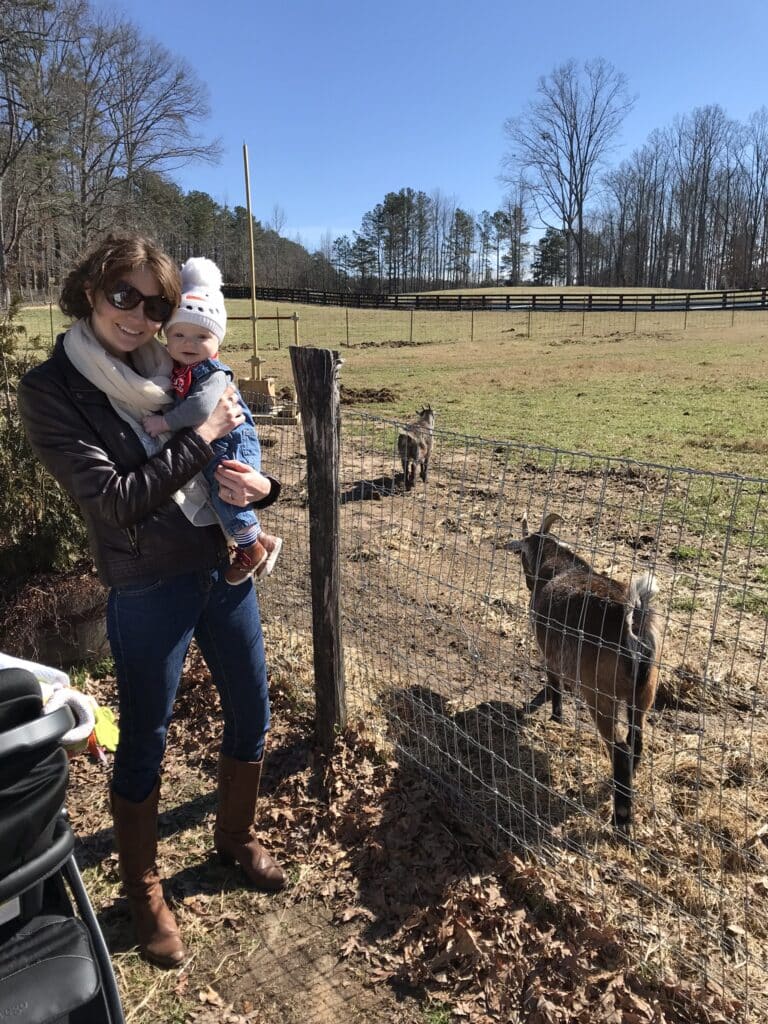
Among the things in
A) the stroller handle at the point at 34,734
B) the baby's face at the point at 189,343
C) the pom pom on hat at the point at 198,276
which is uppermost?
the pom pom on hat at the point at 198,276

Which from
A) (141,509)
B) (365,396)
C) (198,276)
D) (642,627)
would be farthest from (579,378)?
(141,509)

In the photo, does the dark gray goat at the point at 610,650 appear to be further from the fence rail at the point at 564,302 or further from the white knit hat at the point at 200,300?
the fence rail at the point at 564,302

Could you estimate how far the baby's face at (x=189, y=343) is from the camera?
89.4 inches

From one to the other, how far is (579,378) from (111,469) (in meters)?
17.7

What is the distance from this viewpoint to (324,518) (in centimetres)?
361

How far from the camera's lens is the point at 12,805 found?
4.84 feet

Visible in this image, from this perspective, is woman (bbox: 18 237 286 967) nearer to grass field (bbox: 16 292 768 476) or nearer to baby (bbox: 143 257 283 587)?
baby (bbox: 143 257 283 587)

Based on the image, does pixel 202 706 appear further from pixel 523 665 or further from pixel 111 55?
pixel 111 55

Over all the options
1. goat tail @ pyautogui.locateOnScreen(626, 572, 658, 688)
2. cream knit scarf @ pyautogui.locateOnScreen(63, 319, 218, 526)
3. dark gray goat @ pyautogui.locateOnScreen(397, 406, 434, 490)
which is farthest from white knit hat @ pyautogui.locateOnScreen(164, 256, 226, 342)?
dark gray goat @ pyautogui.locateOnScreen(397, 406, 434, 490)

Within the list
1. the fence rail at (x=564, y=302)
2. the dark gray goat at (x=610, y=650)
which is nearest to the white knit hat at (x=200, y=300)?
the dark gray goat at (x=610, y=650)

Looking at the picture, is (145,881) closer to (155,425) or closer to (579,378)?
(155,425)

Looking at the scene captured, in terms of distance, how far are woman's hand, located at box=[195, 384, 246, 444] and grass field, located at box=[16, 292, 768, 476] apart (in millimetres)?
7874

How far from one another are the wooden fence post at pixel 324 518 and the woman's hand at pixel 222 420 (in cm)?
113

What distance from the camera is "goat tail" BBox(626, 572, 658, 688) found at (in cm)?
293
